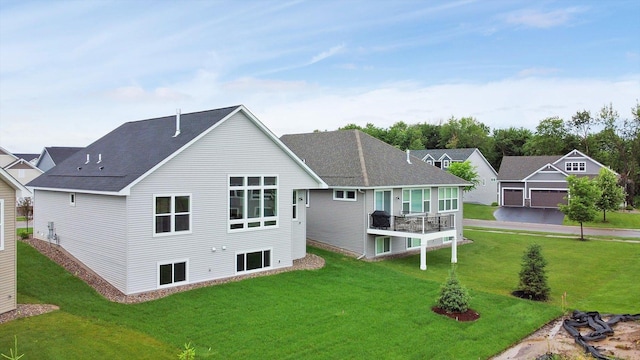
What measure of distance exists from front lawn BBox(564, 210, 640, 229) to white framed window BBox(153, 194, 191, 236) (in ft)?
113

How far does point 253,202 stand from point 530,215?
3510cm

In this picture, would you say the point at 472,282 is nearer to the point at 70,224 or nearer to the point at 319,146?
the point at 319,146

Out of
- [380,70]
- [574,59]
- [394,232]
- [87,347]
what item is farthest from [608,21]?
[87,347]

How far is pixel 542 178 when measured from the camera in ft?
166

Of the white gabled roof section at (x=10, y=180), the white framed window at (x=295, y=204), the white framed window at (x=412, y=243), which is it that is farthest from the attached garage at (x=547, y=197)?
the white gabled roof section at (x=10, y=180)

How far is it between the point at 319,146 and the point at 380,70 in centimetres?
729

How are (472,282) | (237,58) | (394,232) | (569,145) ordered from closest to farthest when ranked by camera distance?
1. (472,282)
2. (394,232)
3. (237,58)
4. (569,145)

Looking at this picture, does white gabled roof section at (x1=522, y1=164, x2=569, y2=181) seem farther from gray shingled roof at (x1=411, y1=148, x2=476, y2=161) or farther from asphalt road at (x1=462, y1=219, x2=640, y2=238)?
asphalt road at (x1=462, y1=219, x2=640, y2=238)

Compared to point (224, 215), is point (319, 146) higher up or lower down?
higher up

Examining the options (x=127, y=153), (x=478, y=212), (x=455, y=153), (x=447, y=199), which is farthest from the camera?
(x=455, y=153)

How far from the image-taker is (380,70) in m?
31.3

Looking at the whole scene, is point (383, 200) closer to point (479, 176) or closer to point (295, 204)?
point (295, 204)

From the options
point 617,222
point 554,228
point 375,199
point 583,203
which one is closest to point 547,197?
point 617,222

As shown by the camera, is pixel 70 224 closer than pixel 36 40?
Yes
